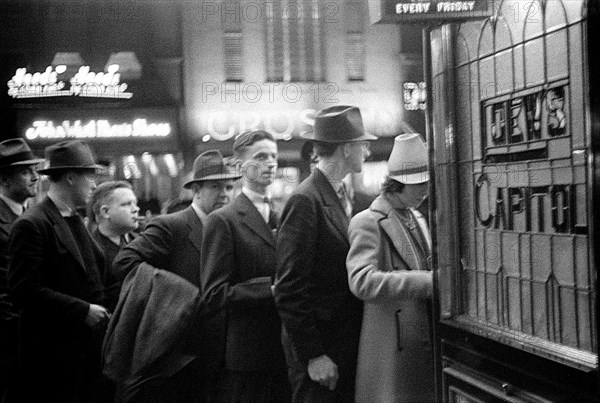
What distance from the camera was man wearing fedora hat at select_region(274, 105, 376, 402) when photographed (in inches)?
114

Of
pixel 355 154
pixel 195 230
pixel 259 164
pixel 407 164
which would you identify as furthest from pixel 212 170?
pixel 407 164

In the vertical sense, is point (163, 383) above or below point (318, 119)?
below

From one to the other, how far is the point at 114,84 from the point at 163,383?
2183 millimetres

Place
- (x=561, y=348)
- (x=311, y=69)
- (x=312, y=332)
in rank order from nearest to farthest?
(x=561, y=348), (x=312, y=332), (x=311, y=69)

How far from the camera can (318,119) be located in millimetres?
3094

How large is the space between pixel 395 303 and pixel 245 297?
58 cm

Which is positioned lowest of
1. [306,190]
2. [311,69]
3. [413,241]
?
[413,241]

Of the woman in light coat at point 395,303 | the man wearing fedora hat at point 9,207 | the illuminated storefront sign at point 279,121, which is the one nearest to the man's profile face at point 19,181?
the man wearing fedora hat at point 9,207

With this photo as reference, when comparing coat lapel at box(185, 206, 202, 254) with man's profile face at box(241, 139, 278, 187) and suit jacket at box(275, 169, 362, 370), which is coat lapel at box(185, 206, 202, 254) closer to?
man's profile face at box(241, 139, 278, 187)

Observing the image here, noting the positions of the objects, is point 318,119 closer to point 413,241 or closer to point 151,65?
point 413,241

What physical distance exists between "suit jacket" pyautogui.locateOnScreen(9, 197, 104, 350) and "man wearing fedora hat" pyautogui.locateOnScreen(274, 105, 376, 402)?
2.89 feet

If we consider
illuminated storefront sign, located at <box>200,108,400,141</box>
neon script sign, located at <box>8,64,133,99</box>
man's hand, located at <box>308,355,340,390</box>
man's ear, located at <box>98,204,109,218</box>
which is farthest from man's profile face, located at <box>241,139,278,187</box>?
neon script sign, located at <box>8,64,133,99</box>

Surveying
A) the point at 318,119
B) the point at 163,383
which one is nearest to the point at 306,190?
the point at 318,119

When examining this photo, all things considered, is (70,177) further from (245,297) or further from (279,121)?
(279,121)
